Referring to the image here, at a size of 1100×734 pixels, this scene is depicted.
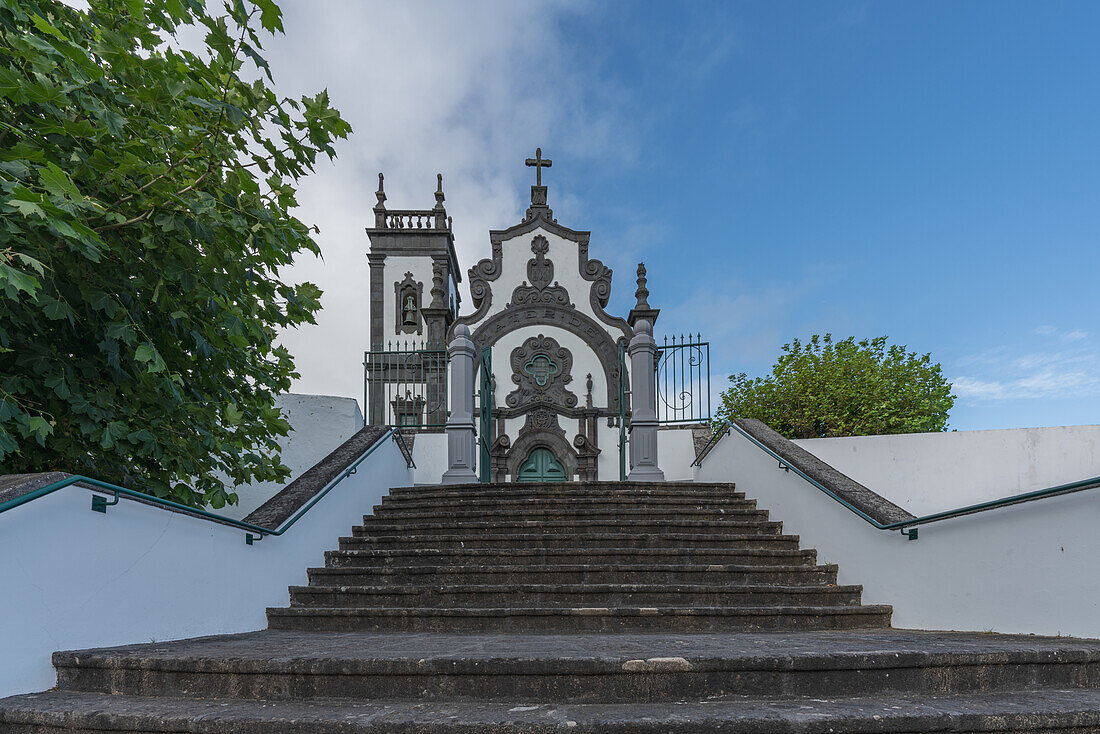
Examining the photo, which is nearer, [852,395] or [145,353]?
[145,353]

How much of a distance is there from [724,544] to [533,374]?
11.7 metres

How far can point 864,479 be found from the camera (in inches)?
307

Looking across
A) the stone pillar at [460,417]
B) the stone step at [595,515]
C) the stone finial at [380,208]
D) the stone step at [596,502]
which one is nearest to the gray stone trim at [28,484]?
the stone step at [595,515]

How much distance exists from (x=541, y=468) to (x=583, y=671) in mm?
13303

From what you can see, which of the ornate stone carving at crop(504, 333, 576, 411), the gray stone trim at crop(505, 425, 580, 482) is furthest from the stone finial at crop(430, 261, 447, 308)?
the gray stone trim at crop(505, 425, 580, 482)

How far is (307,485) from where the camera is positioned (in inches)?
228

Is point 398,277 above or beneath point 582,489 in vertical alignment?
above

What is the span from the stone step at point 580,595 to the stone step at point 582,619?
0.66ft

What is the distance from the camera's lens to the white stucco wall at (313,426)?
7969 mm

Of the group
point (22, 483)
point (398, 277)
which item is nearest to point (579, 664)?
point (22, 483)

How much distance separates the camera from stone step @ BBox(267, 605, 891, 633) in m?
4.44

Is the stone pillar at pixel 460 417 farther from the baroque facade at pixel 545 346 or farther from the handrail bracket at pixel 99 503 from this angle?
the baroque facade at pixel 545 346

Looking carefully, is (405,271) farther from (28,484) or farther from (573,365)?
(28,484)

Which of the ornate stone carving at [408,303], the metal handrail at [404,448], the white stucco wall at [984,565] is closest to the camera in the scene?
the white stucco wall at [984,565]
